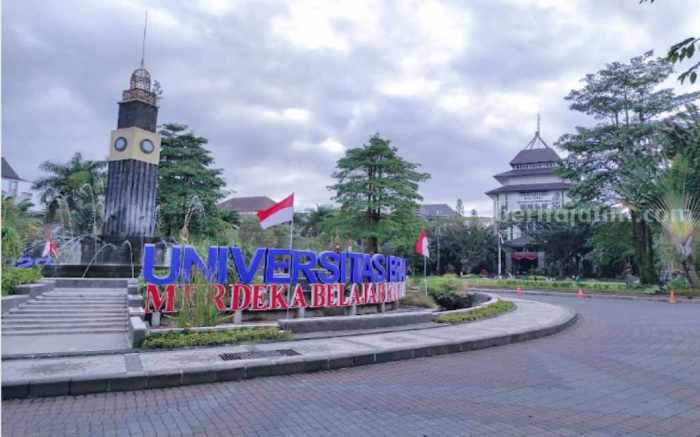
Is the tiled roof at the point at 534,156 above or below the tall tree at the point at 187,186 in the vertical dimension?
above

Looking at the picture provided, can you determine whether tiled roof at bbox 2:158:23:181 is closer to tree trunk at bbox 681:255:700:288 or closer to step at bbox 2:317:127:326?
step at bbox 2:317:127:326

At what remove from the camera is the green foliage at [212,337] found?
8461mm

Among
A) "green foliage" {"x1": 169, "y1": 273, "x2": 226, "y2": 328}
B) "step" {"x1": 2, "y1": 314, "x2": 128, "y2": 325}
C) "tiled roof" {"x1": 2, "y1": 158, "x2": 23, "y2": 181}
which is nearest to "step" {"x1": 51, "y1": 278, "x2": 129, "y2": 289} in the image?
"step" {"x1": 2, "y1": 314, "x2": 128, "y2": 325}

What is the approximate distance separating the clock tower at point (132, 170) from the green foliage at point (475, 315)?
1279 centimetres

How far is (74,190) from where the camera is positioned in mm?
39094

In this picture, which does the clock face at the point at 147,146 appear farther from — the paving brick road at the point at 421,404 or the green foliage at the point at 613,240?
the green foliage at the point at 613,240

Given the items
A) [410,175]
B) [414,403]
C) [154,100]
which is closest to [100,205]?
[154,100]

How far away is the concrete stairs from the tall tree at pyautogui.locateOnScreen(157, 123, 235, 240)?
50.8 feet

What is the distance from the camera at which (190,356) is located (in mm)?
7832

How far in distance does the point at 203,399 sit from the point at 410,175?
23205 millimetres

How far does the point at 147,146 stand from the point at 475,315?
15006 millimetres

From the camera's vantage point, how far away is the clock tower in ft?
60.7

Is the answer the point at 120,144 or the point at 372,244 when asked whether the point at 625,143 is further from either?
the point at 120,144

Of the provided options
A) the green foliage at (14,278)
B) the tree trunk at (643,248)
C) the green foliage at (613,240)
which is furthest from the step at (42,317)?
the green foliage at (613,240)
